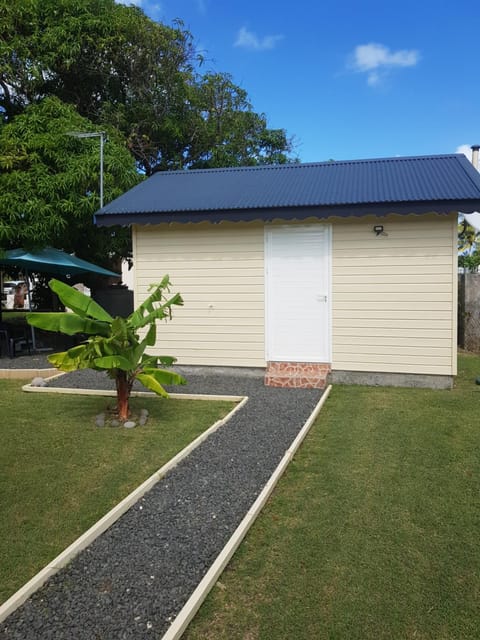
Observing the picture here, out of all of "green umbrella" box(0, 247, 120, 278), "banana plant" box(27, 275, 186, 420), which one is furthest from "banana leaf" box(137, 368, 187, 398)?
"green umbrella" box(0, 247, 120, 278)

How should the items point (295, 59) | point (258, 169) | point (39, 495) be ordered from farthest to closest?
point (295, 59)
point (258, 169)
point (39, 495)

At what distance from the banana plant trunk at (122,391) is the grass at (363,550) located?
227cm

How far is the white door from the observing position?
8547 mm

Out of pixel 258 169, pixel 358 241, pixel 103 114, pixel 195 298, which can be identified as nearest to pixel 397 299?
pixel 358 241

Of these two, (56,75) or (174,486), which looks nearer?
(174,486)

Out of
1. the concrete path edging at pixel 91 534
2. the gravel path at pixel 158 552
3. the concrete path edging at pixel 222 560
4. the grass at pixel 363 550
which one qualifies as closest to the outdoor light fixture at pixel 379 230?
the grass at pixel 363 550

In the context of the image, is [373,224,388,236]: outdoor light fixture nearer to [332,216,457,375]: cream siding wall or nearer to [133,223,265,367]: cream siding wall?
[332,216,457,375]: cream siding wall

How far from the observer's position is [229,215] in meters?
8.46

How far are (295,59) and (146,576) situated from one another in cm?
1738

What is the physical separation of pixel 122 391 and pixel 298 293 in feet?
11.9

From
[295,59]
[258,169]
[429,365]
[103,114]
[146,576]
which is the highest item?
[295,59]

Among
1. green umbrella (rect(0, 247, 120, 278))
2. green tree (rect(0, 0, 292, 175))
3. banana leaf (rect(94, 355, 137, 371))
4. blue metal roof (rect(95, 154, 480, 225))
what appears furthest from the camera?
green tree (rect(0, 0, 292, 175))

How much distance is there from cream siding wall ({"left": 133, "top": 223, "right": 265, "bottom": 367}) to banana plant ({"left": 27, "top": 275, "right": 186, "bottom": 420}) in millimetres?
2717

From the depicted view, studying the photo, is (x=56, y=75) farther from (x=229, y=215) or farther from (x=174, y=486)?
(x=174, y=486)
